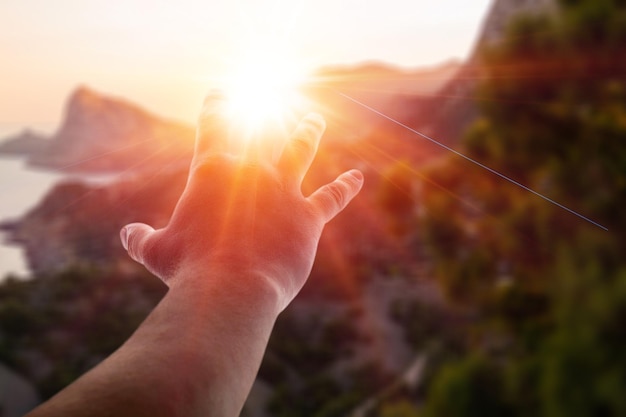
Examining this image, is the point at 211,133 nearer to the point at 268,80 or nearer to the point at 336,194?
the point at 336,194

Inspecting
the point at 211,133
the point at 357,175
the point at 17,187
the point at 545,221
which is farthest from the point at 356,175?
the point at 545,221

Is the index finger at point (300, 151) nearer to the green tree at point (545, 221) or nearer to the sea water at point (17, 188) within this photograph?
the sea water at point (17, 188)

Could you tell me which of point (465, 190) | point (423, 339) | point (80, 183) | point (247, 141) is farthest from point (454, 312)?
point (247, 141)

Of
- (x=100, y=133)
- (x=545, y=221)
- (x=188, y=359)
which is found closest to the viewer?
(x=188, y=359)

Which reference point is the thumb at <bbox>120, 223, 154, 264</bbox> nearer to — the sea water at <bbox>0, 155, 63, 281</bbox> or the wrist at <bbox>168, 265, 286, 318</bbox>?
the wrist at <bbox>168, 265, 286, 318</bbox>

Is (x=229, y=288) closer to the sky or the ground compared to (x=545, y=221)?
closer to the sky

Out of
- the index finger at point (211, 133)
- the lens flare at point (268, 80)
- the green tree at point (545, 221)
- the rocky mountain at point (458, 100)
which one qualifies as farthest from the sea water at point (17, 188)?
the green tree at point (545, 221)
